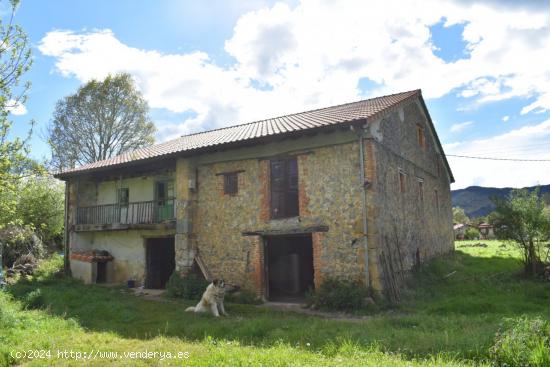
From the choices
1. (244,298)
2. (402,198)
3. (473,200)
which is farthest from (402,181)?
(473,200)

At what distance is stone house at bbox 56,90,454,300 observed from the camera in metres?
11.1

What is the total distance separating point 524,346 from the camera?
16.5 ft

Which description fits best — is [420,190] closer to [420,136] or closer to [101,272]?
[420,136]

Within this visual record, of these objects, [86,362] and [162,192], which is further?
[162,192]

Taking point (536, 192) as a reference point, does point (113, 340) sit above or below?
below

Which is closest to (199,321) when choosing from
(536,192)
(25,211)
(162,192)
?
(162,192)

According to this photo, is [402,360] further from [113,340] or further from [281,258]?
[281,258]

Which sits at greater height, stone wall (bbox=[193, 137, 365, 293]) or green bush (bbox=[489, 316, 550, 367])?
stone wall (bbox=[193, 137, 365, 293])

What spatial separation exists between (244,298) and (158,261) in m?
5.69

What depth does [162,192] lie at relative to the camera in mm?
16375

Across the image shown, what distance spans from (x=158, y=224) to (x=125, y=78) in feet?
53.9

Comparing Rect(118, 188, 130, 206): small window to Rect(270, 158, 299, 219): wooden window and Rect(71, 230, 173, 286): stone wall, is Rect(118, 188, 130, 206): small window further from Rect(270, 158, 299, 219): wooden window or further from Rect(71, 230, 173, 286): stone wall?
Rect(270, 158, 299, 219): wooden window

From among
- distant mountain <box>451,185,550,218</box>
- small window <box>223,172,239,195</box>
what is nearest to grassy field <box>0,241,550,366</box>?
small window <box>223,172,239,195</box>

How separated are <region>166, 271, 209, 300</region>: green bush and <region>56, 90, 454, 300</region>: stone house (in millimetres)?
393
